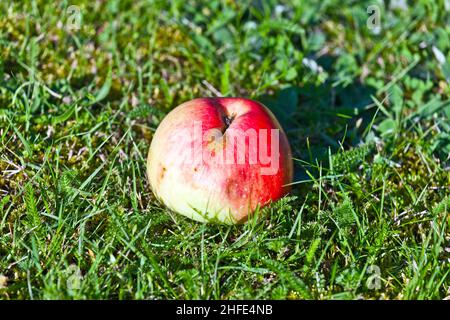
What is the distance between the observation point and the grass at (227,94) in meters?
2.46

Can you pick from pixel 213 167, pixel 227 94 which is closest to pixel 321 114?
pixel 227 94

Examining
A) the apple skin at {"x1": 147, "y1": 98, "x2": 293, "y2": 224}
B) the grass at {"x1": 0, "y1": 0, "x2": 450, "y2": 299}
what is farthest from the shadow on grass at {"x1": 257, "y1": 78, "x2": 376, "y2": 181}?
the apple skin at {"x1": 147, "y1": 98, "x2": 293, "y2": 224}

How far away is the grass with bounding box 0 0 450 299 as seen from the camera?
246cm

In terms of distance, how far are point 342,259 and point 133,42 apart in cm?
190

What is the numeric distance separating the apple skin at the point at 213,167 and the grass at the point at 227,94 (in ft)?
0.29

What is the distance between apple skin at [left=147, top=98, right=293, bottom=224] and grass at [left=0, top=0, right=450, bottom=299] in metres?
0.09

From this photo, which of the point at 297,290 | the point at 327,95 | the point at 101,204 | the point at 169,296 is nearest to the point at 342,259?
the point at 297,290

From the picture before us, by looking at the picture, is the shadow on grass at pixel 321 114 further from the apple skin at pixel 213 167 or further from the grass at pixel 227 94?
the apple skin at pixel 213 167

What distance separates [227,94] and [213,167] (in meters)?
1.01

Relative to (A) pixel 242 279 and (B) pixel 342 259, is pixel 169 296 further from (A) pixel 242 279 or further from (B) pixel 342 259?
(B) pixel 342 259

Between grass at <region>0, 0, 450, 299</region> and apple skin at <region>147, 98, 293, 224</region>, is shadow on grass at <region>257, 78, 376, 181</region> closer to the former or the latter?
grass at <region>0, 0, 450, 299</region>

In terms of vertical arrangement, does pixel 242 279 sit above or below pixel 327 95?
below

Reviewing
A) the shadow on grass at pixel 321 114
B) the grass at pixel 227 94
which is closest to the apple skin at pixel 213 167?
the grass at pixel 227 94
